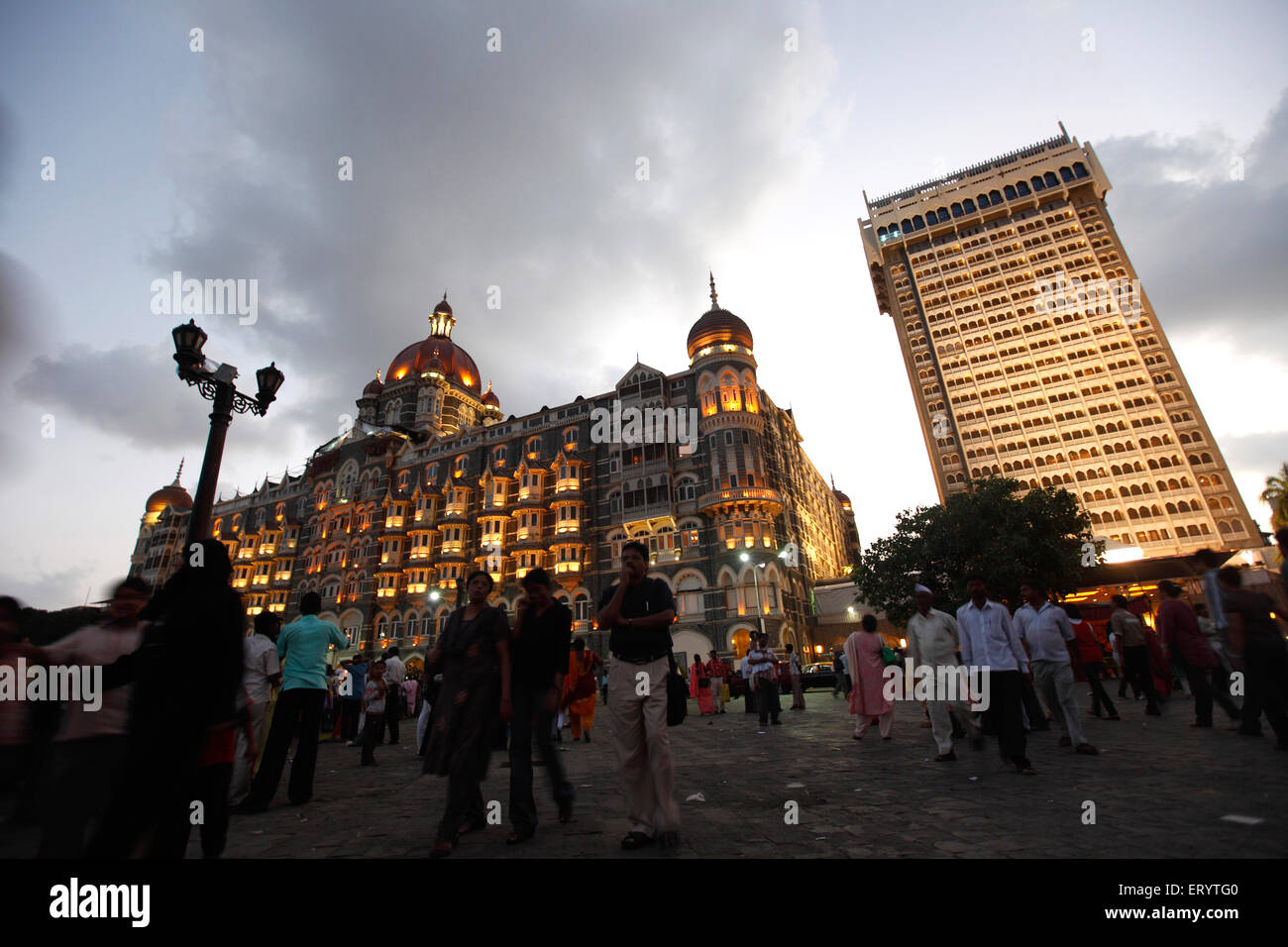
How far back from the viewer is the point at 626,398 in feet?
131

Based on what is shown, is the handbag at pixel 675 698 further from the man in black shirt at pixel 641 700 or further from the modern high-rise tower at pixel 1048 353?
the modern high-rise tower at pixel 1048 353

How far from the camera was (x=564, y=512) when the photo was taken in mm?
38625

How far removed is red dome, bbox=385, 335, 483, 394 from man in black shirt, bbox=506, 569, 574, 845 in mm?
57911

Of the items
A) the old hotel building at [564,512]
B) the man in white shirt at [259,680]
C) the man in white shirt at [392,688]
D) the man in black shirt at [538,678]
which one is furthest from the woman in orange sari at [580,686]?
the old hotel building at [564,512]

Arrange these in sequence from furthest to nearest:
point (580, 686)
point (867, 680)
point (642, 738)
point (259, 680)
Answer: point (867, 680), point (580, 686), point (259, 680), point (642, 738)

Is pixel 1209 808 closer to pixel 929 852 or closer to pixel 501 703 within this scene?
pixel 929 852

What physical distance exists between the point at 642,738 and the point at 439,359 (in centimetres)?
6042

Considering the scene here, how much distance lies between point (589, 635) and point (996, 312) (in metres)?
60.6

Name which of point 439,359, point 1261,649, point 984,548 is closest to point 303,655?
point 1261,649

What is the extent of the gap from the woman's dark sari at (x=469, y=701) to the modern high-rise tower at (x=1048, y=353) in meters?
62.5

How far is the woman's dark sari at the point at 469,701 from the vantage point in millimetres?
4211

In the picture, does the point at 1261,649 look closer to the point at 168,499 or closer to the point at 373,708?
the point at 373,708
